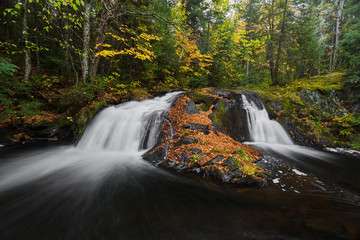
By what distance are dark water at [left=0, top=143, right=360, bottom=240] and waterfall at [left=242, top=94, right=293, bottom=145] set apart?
268 cm

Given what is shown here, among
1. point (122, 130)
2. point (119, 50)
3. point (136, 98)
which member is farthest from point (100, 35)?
point (122, 130)

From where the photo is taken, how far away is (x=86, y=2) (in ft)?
25.6

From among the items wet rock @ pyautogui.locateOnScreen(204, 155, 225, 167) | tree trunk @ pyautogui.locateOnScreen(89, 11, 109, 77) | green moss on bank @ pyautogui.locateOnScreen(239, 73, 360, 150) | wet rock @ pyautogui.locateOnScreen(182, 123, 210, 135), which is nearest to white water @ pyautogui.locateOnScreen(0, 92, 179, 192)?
wet rock @ pyautogui.locateOnScreen(182, 123, 210, 135)

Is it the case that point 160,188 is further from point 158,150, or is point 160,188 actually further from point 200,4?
point 200,4

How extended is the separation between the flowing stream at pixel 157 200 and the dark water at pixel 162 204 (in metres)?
0.02

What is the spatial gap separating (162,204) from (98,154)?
148 inches

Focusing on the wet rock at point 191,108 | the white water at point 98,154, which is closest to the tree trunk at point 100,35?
the white water at point 98,154

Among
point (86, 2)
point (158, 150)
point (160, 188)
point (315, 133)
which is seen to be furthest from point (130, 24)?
point (315, 133)

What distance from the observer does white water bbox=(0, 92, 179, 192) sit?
12.1 feet

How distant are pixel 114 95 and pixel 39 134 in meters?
3.80

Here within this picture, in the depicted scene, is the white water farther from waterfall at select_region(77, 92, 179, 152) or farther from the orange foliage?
the orange foliage

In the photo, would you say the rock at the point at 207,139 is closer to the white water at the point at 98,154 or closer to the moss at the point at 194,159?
the moss at the point at 194,159

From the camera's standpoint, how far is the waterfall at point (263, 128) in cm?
707

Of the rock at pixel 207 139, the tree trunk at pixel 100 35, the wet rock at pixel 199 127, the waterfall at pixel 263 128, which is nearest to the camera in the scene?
the rock at pixel 207 139
